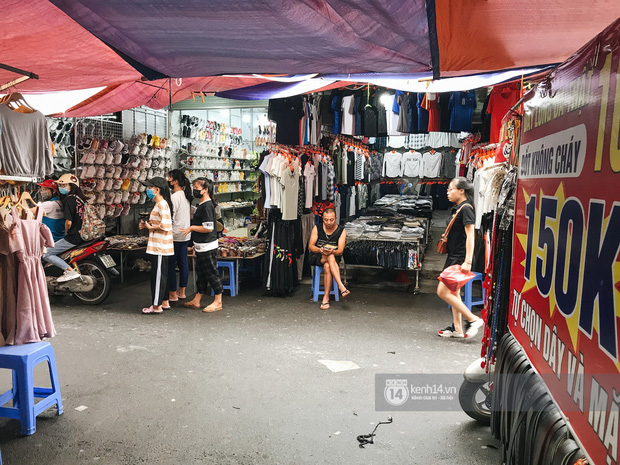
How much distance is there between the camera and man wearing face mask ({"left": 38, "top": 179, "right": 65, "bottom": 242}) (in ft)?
21.6

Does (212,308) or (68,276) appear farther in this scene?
(68,276)

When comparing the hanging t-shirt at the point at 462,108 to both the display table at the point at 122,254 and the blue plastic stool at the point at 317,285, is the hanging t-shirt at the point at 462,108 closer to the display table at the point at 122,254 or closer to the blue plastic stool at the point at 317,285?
the blue plastic stool at the point at 317,285

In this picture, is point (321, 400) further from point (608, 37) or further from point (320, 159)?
point (320, 159)

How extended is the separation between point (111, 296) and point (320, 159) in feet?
12.7

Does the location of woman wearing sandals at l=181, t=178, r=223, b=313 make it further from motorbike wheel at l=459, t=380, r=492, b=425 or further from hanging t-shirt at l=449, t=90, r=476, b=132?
hanging t-shirt at l=449, t=90, r=476, b=132

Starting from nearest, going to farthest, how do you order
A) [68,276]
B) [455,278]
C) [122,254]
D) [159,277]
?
[455,278]
[159,277]
[68,276]
[122,254]

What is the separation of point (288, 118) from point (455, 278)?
11.2 feet

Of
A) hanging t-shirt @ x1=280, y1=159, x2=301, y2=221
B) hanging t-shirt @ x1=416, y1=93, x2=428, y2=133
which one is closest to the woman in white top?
hanging t-shirt @ x1=280, y1=159, x2=301, y2=221

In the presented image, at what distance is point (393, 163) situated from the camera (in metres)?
14.2

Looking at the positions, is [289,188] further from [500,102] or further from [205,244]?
[500,102]

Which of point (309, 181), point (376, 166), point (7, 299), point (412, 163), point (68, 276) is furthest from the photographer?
point (412, 163)

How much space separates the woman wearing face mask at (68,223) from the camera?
6465 mm

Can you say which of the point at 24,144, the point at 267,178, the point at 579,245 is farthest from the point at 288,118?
the point at 579,245

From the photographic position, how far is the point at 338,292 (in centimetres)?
699
